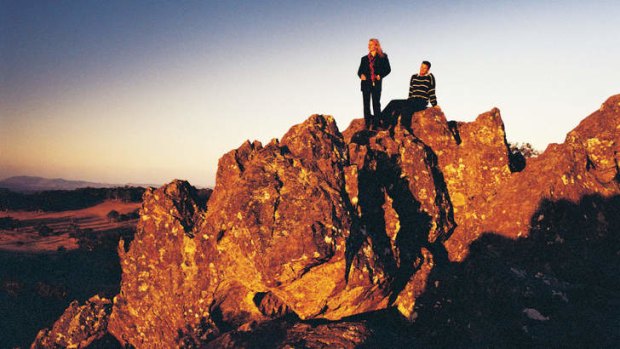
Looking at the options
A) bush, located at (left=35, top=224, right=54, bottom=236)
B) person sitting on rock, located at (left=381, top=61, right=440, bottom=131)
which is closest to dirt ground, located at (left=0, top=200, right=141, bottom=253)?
bush, located at (left=35, top=224, right=54, bottom=236)

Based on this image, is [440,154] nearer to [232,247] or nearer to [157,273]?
[232,247]

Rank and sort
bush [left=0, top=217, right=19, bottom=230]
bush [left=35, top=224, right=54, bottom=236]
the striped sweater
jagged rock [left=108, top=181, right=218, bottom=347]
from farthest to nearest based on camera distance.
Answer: bush [left=0, top=217, right=19, bottom=230], bush [left=35, top=224, right=54, bottom=236], the striped sweater, jagged rock [left=108, top=181, right=218, bottom=347]

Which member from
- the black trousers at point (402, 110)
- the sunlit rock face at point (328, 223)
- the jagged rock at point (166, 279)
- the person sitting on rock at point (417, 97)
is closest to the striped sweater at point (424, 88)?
the person sitting on rock at point (417, 97)

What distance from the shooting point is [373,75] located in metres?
12.1

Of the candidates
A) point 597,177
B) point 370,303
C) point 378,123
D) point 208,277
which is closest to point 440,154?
point 378,123

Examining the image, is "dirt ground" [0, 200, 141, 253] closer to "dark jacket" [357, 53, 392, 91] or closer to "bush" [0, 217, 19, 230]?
"bush" [0, 217, 19, 230]

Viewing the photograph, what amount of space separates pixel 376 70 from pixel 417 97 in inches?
89.2

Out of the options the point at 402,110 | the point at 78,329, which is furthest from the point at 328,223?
the point at 78,329

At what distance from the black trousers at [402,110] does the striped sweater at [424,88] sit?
0.64 feet

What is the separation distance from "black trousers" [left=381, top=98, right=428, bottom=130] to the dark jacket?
4.40ft

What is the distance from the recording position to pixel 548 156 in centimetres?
1086

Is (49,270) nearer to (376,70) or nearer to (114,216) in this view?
(114,216)

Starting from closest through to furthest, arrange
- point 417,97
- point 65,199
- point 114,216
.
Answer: point 417,97
point 114,216
point 65,199

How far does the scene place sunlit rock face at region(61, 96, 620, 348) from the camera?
7.63 metres
